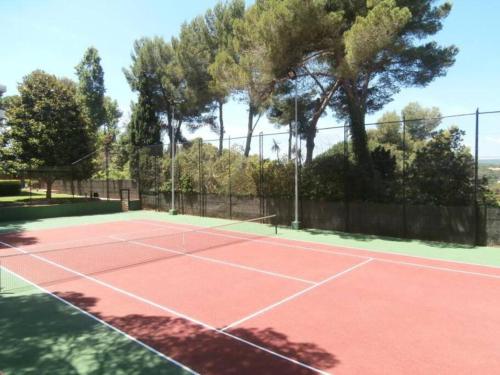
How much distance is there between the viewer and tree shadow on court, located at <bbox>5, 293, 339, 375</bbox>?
4.58 m

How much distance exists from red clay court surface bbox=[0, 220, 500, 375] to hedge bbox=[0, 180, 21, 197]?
1916 cm

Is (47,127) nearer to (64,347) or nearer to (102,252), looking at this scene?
(102,252)

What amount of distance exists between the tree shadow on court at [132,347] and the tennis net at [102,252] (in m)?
2.59

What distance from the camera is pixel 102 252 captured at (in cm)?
1118

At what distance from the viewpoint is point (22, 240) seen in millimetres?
13586

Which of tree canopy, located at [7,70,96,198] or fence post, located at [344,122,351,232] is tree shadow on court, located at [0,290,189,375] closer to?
fence post, located at [344,122,351,232]

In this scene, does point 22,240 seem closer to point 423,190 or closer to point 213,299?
point 213,299

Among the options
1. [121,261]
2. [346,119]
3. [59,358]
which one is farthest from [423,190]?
[59,358]

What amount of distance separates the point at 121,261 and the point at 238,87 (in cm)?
914

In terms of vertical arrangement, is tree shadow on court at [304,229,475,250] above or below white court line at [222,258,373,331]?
above

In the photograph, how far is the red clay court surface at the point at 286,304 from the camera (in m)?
4.84

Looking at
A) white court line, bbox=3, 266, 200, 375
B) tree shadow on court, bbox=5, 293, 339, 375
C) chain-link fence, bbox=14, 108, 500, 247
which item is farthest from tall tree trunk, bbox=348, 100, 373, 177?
white court line, bbox=3, 266, 200, 375

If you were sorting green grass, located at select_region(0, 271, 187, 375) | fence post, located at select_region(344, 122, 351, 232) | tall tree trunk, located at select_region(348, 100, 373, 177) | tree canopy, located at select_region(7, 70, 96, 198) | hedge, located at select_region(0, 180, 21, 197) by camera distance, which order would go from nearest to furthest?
1. green grass, located at select_region(0, 271, 187, 375)
2. fence post, located at select_region(344, 122, 351, 232)
3. tall tree trunk, located at select_region(348, 100, 373, 177)
4. tree canopy, located at select_region(7, 70, 96, 198)
5. hedge, located at select_region(0, 180, 21, 197)

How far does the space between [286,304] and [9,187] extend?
28.8 meters
